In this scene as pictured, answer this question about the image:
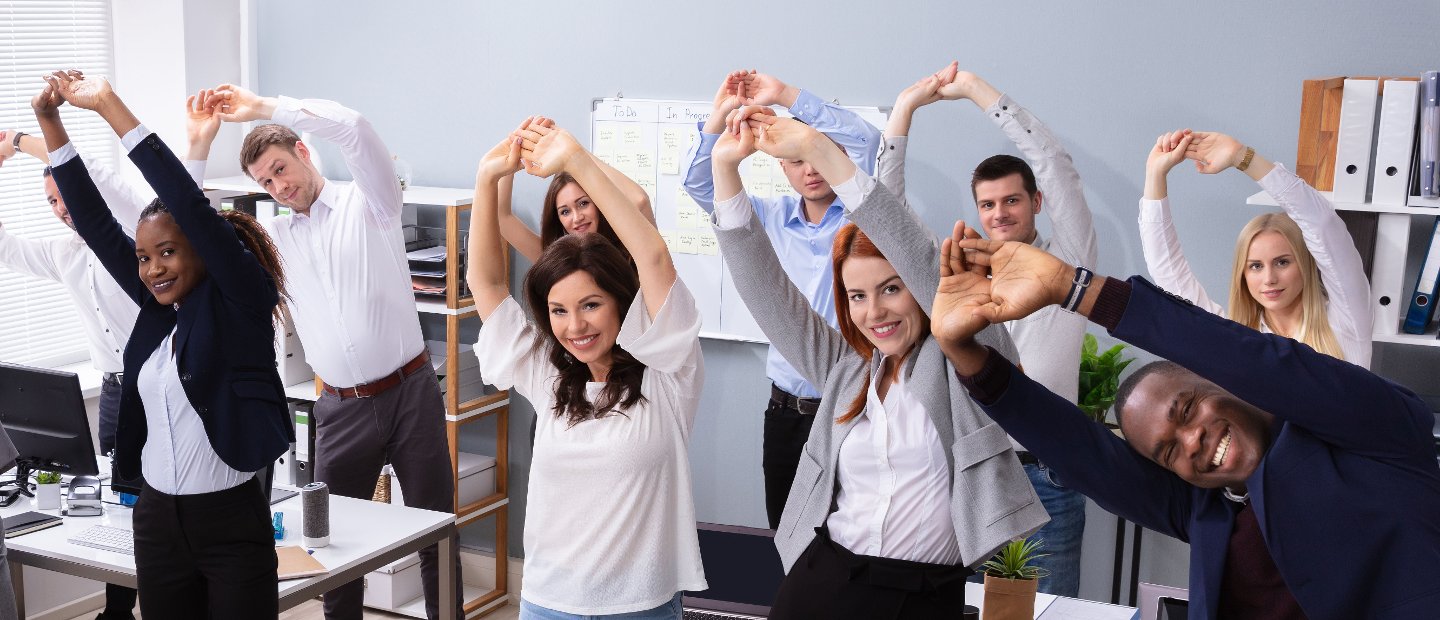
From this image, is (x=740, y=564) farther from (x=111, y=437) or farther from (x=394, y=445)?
(x=111, y=437)

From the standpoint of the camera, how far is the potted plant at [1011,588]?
248 centimetres

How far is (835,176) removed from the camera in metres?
2.08

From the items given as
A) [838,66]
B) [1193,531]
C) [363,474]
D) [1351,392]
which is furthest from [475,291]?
[838,66]

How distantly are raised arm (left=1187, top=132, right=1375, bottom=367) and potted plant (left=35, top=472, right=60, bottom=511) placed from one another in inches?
127

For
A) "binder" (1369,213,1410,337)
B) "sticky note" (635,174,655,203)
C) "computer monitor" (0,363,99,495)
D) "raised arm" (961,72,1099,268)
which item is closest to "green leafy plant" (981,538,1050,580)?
"raised arm" (961,72,1099,268)

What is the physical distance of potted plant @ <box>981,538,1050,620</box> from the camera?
2.48 meters

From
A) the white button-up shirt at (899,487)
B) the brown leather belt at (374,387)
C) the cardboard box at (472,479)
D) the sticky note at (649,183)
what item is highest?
the sticky note at (649,183)

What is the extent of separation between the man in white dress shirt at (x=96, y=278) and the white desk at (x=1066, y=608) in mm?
2544

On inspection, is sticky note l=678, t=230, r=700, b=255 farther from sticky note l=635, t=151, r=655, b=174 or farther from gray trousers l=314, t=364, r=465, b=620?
gray trousers l=314, t=364, r=465, b=620

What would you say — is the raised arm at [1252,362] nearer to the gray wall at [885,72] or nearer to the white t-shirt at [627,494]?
the white t-shirt at [627,494]

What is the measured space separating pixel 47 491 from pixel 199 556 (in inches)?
43.8

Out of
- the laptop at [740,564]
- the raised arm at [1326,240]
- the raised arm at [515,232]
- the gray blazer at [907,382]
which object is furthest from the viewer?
the raised arm at [1326,240]

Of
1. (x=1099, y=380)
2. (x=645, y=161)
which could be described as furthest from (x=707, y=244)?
(x=1099, y=380)

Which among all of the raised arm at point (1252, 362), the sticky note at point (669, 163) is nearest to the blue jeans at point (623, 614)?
the raised arm at point (1252, 362)
